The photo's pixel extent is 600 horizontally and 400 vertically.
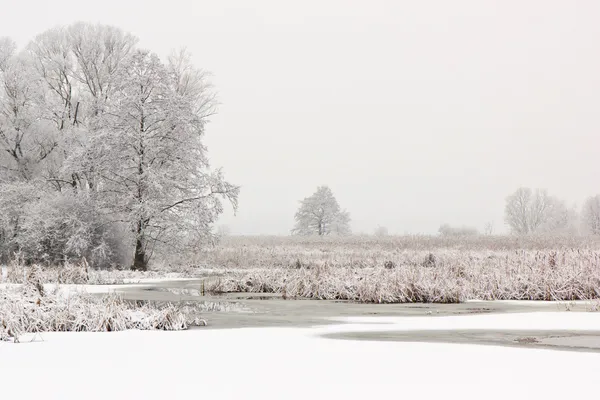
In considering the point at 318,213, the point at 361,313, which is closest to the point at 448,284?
the point at 361,313

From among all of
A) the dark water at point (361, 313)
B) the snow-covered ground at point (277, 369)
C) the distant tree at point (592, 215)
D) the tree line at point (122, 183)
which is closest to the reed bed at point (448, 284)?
the dark water at point (361, 313)

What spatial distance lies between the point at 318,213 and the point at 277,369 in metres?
66.3

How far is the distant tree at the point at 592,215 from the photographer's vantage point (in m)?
81.2

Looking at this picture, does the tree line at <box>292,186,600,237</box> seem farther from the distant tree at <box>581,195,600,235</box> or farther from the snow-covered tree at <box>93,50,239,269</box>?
the snow-covered tree at <box>93,50,239,269</box>

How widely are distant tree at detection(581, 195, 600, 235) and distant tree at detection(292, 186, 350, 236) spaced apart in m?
35.6

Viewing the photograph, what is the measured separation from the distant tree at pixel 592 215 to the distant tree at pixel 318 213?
117ft

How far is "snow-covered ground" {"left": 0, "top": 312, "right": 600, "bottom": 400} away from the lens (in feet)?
18.9

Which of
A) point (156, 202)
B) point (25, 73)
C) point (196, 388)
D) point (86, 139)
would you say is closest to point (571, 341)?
point (196, 388)

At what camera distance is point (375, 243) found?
138ft

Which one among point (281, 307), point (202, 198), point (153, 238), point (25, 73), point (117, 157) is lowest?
point (281, 307)

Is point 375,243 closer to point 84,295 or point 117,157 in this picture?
point 117,157

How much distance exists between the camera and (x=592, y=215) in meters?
83.2

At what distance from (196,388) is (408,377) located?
2195 millimetres

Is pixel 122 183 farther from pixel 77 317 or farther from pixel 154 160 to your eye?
pixel 77 317
